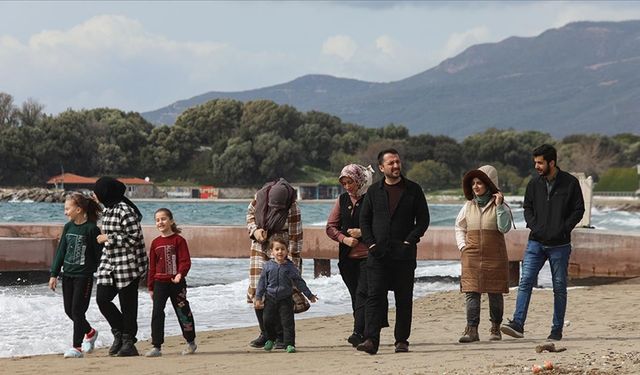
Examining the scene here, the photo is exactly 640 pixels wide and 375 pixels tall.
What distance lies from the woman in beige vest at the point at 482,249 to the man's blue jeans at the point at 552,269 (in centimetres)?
16

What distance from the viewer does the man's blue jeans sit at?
29.1 ft

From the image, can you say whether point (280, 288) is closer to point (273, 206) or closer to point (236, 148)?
point (273, 206)

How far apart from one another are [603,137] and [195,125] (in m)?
63.2

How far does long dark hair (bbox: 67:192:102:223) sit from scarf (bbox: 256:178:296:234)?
1280 millimetres

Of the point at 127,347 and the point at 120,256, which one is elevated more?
the point at 120,256

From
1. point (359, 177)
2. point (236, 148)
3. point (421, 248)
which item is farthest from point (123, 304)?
point (236, 148)

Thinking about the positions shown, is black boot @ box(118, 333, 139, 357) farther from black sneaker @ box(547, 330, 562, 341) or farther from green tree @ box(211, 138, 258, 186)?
green tree @ box(211, 138, 258, 186)

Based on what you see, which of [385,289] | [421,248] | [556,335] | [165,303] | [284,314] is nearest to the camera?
[385,289]

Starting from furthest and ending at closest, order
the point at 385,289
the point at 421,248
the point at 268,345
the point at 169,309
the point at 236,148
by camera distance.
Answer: the point at 236,148
the point at 421,248
the point at 169,309
the point at 268,345
the point at 385,289

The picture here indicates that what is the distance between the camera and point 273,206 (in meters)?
8.64

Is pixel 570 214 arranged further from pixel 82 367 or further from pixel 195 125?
pixel 195 125

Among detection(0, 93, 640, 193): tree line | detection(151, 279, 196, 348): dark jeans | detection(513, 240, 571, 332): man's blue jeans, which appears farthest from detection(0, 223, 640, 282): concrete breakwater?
detection(0, 93, 640, 193): tree line

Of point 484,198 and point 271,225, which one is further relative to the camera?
point 484,198

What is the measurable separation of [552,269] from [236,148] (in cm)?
12962
